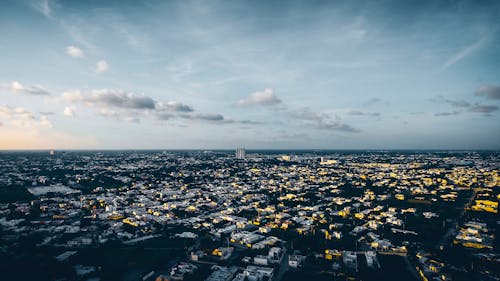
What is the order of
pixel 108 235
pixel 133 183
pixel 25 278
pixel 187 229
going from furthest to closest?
pixel 133 183
pixel 187 229
pixel 108 235
pixel 25 278

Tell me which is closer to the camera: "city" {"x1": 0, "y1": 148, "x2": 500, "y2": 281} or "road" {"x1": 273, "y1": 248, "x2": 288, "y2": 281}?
"road" {"x1": 273, "y1": 248, "x2": 288, "y2": 281}

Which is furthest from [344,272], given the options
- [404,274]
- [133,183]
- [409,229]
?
[133,183]

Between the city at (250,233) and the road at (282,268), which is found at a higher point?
the city at (250,233)

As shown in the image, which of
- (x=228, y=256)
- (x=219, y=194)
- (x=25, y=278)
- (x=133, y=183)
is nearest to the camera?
(x=25, y=278)

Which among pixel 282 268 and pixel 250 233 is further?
pixel 250 233

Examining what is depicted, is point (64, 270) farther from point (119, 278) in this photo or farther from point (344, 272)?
point (344, 272)

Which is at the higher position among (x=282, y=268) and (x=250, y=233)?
(x=250, y=233)

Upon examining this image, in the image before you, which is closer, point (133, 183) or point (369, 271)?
point (369, 271)

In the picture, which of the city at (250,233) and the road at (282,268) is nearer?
the road at (282,268)
